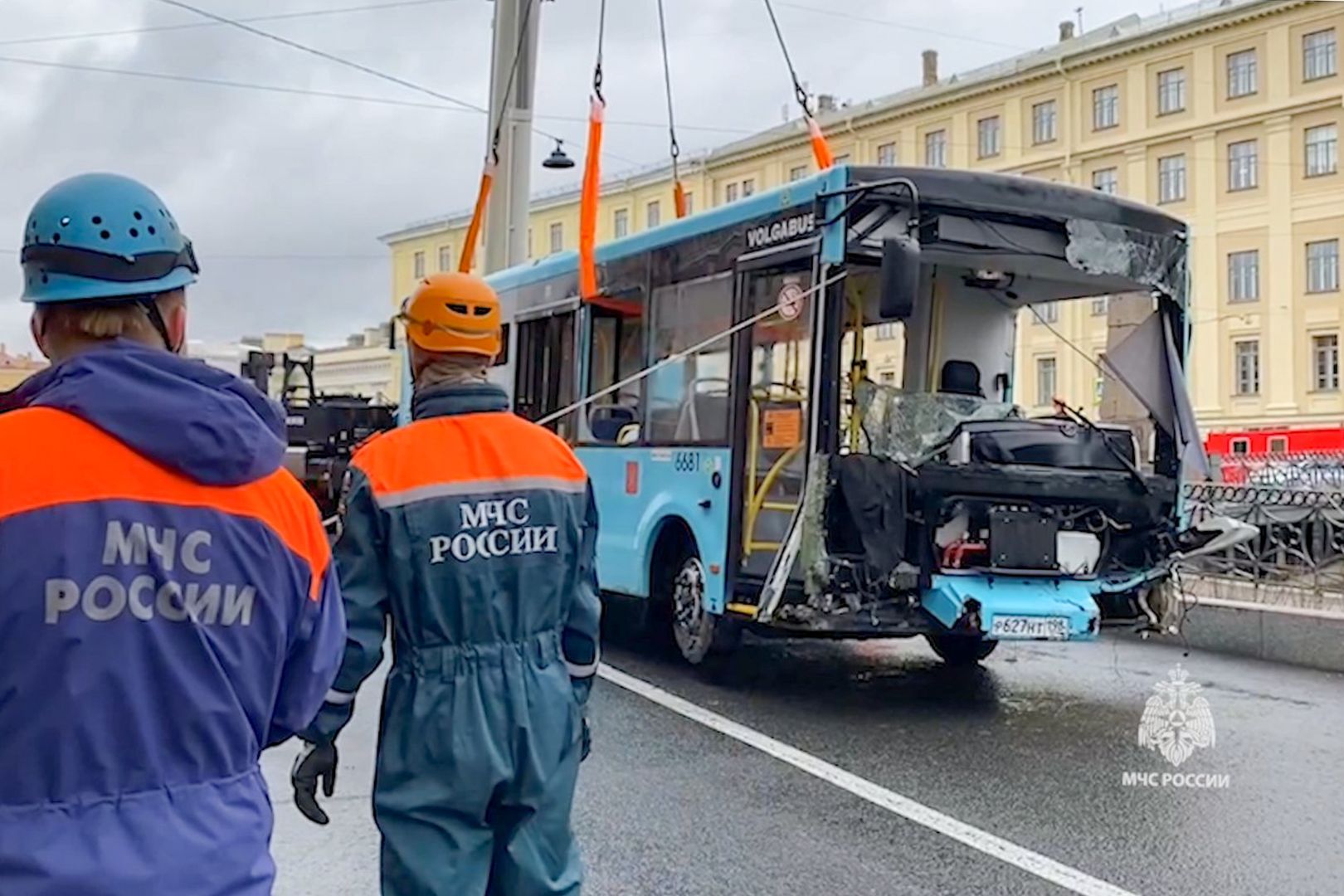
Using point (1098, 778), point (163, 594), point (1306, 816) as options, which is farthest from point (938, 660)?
point (163, 594)

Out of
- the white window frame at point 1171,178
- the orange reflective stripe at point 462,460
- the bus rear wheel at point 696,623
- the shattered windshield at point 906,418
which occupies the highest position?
the white window frame at point 1171,178

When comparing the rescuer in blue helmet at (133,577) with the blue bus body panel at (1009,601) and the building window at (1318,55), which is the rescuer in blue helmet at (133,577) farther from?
the building window at (1318,55)

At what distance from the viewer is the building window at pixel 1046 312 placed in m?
10.3

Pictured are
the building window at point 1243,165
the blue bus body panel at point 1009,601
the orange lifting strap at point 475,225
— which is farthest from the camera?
the building window at point 1243,165

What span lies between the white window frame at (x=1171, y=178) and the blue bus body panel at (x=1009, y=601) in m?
49.2

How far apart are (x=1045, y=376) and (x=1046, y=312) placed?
27613 mm

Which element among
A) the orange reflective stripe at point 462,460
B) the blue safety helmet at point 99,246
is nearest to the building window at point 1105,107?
the orange reflective stripe at point 462,460

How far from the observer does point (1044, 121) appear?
57.5 m

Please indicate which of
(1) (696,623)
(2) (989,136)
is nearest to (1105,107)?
(2) (989,136)

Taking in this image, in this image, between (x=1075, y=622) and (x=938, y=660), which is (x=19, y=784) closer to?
(x=1075, y=622)

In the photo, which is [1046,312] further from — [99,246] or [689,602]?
[99,246]

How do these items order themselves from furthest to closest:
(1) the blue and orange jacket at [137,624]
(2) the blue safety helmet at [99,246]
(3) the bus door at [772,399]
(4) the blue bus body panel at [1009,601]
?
(3) the bus door at [772,399] → (4) the blue bus body panel at [1009,601] → (2) the blue safety helmet at [99,246] → (1) the blue and orange jacket at [137,624]

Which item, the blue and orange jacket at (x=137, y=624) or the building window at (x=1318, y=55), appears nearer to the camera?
the blue and orange jacket at (x=137, y=624)

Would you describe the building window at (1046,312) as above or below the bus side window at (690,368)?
above
